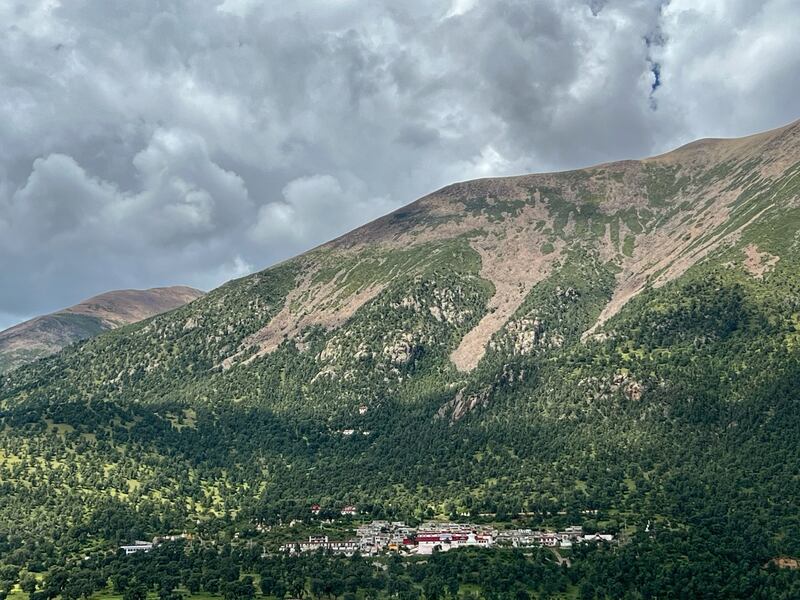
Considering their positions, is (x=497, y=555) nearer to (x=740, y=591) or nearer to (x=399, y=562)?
(x=399, y=562)

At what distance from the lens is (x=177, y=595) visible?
173 metres

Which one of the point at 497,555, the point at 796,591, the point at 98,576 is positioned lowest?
the point at 796,591

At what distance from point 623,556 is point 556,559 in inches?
637

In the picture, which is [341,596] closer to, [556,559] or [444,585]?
[444,585]

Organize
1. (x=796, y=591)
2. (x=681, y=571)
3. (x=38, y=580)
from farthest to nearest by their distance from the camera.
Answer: (x=38, y=580)
(x=681, y=571)
(x=796, y=591)

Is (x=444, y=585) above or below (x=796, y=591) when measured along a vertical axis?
above

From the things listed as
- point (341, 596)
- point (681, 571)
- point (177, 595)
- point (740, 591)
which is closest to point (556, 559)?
point (681, 571)

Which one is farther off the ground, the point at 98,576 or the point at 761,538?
the point at 98,576

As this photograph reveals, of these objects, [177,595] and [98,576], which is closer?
[177,595]

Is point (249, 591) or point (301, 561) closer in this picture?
point (249, 591)

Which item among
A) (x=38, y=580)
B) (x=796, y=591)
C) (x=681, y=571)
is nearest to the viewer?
(x=796, y=591)

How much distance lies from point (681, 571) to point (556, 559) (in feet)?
97.6

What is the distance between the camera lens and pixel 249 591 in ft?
581

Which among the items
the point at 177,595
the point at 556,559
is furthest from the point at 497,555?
the point at 177,595
